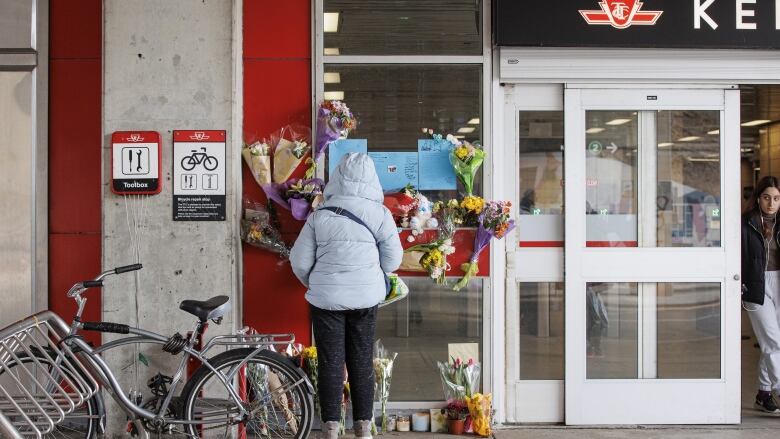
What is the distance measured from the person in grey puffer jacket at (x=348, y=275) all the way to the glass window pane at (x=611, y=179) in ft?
5.41

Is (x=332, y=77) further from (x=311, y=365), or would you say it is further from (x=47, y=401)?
(x=47, y=401)

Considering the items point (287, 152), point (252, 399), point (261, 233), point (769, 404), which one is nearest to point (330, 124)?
point (287, 152)

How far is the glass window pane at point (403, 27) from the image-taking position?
571 centimetres

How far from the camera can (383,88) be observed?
5.72 meters

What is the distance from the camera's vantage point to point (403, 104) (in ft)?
18.8

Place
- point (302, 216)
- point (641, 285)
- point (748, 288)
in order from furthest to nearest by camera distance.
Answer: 1. point (748, 288)
2. point (641, 285)
3. point (302, 216)

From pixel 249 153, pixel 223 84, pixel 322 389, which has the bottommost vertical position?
pixel 322 389

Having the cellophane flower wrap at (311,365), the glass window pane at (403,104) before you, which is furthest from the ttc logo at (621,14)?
the cellophane flower wrap at (311,365)

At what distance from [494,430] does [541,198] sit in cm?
166

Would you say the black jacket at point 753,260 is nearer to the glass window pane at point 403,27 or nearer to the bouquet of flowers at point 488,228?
the bouquet of flowers at point 488,228

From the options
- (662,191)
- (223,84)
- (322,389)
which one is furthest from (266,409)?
(662,191)

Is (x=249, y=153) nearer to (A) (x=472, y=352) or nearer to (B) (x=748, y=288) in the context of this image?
(A) (x=472, y=352)

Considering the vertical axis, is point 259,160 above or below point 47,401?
above

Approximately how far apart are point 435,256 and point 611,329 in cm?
144
